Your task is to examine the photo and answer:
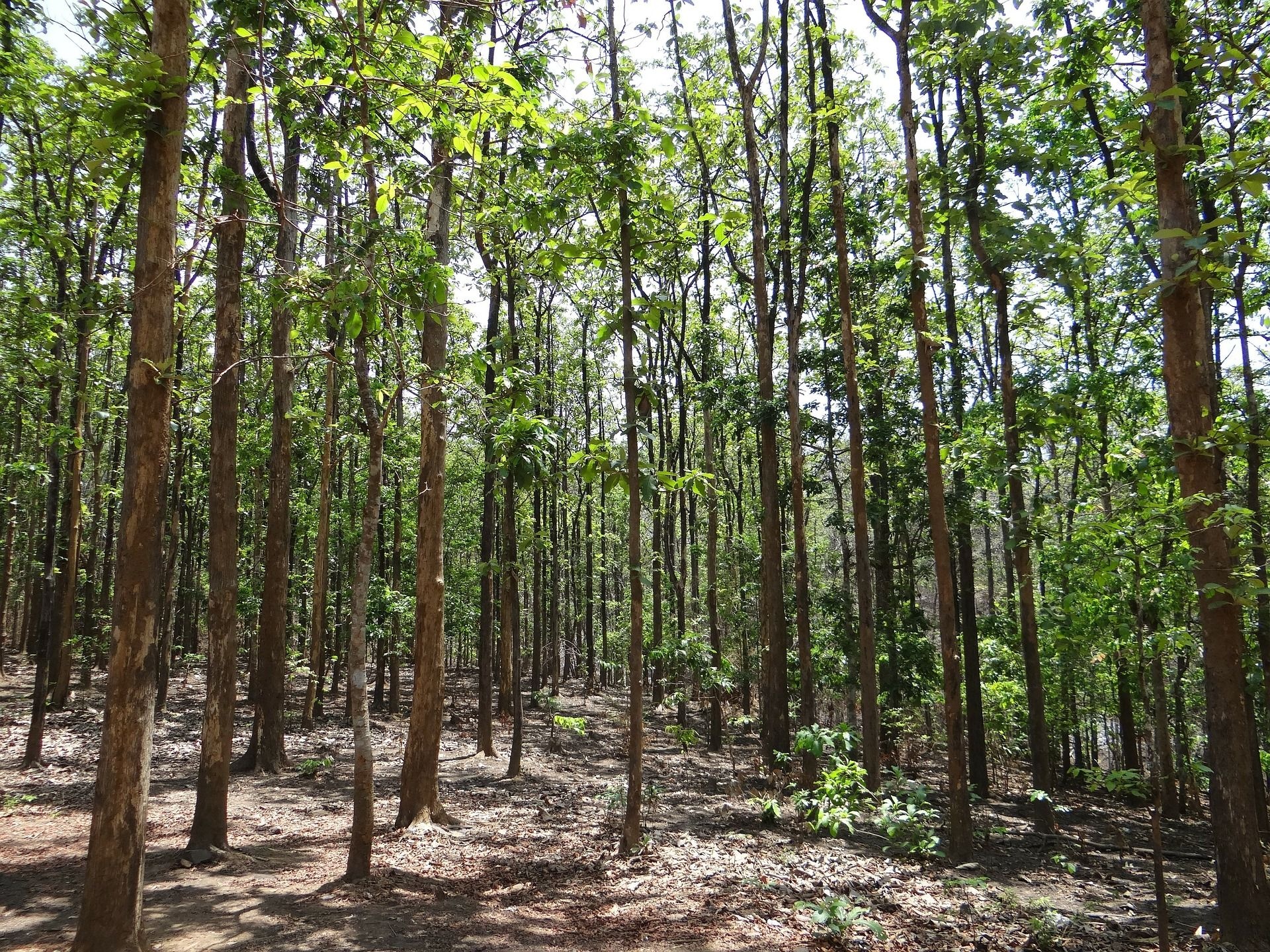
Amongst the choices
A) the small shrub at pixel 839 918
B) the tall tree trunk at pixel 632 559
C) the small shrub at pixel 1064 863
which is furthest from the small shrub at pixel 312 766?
the small shrub at pixel 1064 863

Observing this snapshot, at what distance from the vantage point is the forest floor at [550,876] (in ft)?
21.0

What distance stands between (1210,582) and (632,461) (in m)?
5.75

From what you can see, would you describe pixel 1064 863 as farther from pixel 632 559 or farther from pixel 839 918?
pixel 632 559

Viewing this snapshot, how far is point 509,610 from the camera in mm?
15969

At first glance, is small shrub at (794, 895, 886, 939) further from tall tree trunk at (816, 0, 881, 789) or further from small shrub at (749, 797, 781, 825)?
tall tree trunk at (816, 0, 881, 789)

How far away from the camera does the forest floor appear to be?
6.39 m

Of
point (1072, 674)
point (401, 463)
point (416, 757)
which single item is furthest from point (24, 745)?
point (1072, 674)

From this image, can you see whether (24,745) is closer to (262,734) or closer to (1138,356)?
(262,734)

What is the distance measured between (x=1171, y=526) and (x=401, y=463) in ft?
47.4

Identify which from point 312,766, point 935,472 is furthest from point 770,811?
point 312,766

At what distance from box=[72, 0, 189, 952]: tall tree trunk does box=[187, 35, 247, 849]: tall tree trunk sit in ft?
9.82

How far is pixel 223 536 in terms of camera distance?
807 centimetres

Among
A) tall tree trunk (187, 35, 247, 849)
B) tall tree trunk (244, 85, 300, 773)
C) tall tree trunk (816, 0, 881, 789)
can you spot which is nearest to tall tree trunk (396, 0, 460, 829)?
tall tree trunk (187, 35, 247, 849)

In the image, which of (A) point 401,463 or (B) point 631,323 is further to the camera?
(A) point 401,463
